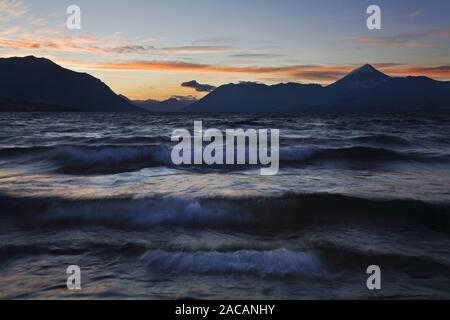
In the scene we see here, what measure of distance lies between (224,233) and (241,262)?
Result: 6.02 feet

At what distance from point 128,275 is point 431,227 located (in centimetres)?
648

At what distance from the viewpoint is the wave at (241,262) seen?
631cm

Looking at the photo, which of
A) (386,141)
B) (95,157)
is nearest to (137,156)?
(95,157)

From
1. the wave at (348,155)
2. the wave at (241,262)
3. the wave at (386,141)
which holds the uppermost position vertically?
the wave at (386,141)

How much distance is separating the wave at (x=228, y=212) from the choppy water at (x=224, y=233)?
0.03m

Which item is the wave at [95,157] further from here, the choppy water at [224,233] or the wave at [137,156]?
the choppy water at [224,233]

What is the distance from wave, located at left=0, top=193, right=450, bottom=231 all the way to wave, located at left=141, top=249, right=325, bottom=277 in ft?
6.15

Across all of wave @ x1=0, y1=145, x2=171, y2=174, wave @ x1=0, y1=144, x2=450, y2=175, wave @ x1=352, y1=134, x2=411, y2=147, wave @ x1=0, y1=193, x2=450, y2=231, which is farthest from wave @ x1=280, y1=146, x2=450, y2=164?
wave @ x1=0, y1=193, x2=450, y2=231

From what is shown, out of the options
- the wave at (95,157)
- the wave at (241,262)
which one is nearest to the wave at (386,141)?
the wave at (95,157)

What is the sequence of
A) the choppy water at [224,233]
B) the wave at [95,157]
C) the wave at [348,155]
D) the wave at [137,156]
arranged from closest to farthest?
1. the choppy water at [224,233]
2. the wave at [95,157]
3. the wave at [137,156]
4. the wave at [348,155]

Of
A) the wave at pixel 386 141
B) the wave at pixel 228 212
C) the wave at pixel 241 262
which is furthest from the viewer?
the wave at pixel 386 141

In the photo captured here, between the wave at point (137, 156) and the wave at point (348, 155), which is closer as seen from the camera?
the wave at point (137, 156)

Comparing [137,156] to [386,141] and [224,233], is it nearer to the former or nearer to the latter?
[224,233]

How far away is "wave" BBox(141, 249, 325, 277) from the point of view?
6.31 meters
